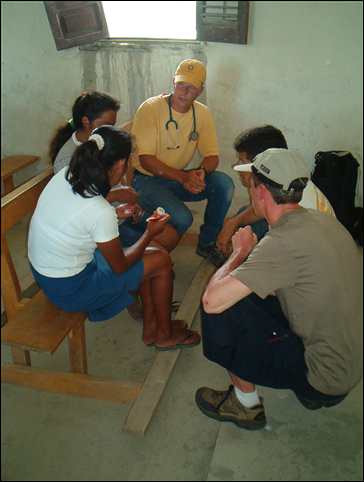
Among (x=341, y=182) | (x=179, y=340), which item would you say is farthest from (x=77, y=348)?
(x=341, y=182)

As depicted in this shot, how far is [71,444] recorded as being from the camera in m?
1.10

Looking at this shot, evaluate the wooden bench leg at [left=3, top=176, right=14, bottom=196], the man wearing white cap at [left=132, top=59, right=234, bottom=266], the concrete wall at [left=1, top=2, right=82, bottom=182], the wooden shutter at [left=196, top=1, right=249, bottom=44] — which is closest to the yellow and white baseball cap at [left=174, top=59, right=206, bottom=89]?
the man wearing white cap at [left=132, top=59, right=234, bottom=266]

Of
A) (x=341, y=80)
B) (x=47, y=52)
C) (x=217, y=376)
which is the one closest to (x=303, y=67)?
Answer: (x=341, y=80)

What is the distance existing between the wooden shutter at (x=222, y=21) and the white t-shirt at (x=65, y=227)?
693 mm

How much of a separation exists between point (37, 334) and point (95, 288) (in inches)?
8.9

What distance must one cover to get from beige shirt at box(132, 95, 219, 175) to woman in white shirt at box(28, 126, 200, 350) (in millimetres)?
682

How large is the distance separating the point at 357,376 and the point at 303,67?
1445 millimetres

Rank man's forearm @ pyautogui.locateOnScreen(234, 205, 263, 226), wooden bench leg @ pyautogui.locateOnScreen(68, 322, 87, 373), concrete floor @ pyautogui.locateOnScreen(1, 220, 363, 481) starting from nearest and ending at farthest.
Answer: concrete floor @ pyautogui.locateOnScreen(1, 220, 363, 481) → wooden bench leg @ pyautogui.locateOnScreen(68, 322, 87, 373) → man's forearm @ pyautogui.locateOnScreen(234, 205, 263, 226)

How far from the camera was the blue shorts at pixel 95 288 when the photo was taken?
4.52ft

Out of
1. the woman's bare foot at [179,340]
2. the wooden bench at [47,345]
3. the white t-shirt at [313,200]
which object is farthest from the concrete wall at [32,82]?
the woman's bare foot at [179,340]

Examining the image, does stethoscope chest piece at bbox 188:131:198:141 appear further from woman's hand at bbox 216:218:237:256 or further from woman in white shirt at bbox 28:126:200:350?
woman in white shirt at bbox 28:126:200:350

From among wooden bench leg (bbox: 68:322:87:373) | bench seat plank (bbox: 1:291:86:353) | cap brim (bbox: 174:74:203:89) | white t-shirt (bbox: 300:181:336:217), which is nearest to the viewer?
bench seat plank (bbox: 1:291:86:353)

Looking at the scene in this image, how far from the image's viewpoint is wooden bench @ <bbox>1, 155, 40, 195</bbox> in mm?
2503

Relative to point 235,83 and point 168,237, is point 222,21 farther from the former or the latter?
point 168,237
